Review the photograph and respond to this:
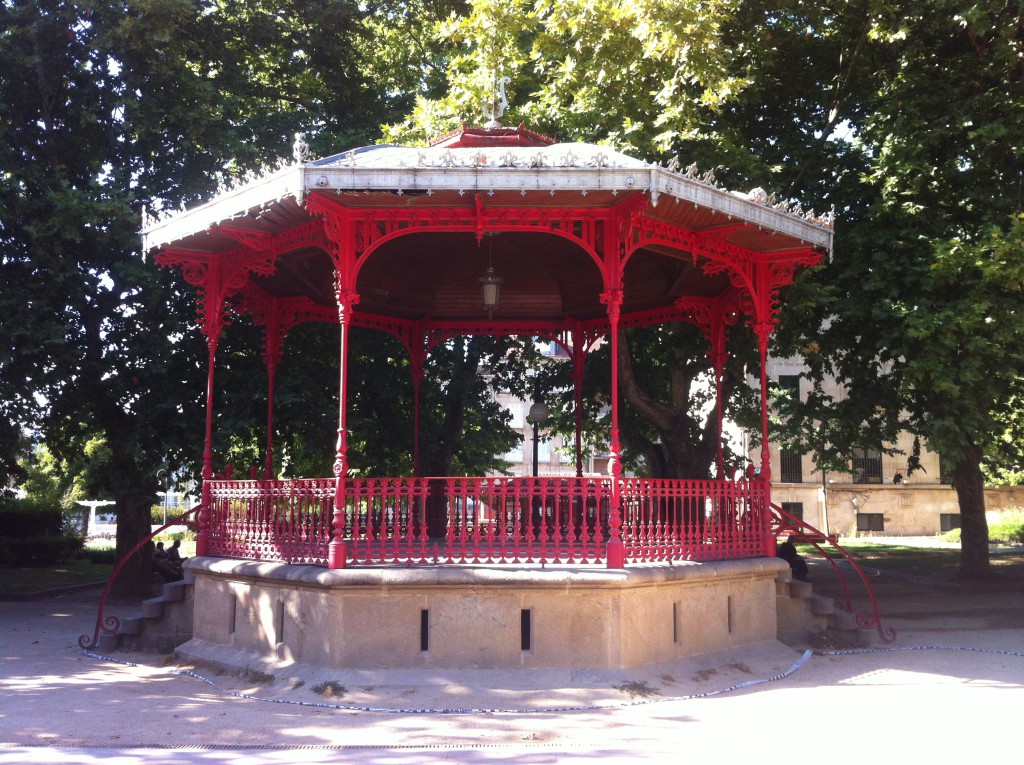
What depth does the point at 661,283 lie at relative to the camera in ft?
43.8

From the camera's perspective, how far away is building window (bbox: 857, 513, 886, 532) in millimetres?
41781

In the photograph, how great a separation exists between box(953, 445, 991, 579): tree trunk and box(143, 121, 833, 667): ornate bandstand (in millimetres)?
9450

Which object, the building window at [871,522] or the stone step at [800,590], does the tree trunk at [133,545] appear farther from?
the building window at [871,522]

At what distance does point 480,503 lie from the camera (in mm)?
10328

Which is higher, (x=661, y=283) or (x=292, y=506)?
(x=661, y=283)

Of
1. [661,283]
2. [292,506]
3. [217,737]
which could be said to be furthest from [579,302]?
[217,737]

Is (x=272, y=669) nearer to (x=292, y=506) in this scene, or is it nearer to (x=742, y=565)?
(x=292, y=506)

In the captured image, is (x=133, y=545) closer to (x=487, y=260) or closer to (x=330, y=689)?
(x=487, y=260)

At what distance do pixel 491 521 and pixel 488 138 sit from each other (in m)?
4.81

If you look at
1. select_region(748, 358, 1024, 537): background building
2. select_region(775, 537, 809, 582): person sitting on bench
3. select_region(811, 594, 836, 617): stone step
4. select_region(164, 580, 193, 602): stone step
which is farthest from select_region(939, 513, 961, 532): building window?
select_region(164, 580, 193, 602): stone step

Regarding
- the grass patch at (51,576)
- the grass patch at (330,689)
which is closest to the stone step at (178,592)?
the grass patch at (330,689)

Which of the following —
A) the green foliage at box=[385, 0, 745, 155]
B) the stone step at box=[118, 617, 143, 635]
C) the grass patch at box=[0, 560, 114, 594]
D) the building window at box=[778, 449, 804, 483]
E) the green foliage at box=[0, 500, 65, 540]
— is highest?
the green foliage at box=[385, 0, 745, 155]

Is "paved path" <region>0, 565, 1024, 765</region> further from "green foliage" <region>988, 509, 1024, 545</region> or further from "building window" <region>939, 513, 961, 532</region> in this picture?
"building window" <region>939, 513, 961, 532</region>

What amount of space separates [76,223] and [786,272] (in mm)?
11292
